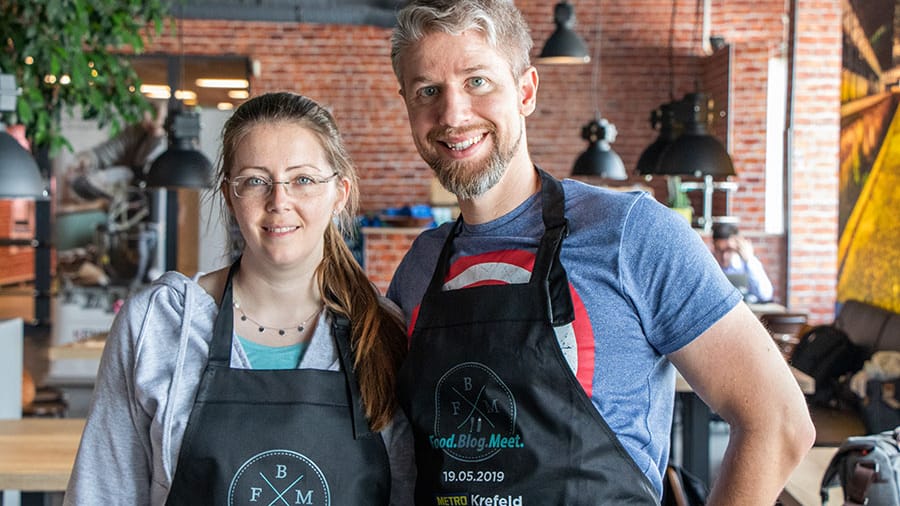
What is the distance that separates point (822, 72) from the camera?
7.70m

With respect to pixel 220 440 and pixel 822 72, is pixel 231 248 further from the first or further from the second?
pixel 822 72

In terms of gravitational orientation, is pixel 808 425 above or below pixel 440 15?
below

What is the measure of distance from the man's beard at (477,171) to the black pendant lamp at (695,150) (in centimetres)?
342

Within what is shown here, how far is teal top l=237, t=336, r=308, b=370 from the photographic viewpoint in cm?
165

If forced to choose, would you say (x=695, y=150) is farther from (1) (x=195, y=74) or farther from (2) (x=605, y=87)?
(1) (x=195, y=74)

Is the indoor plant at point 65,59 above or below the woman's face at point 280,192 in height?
above

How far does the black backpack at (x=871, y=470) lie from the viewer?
6.57ft

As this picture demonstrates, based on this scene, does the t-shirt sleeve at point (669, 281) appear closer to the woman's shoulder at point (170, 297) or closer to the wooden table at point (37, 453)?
the woman's shoulder at point (170, 297)

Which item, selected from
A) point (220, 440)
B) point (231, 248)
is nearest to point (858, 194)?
point (231, 248)

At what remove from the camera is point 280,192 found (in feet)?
5.32

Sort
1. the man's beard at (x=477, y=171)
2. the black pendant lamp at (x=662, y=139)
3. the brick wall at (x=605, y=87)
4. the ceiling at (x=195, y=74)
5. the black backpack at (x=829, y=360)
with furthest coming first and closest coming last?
the ceiling at (x=195, y=74) → the brick wall at (x=605, y=87) → the black backpack at (x=829, y=360) → the black pendant lamp at (x=662, y=139) → the man's beard at (x=477, y=171)

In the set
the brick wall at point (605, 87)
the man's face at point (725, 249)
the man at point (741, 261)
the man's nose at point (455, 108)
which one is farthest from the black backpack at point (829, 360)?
the man's nose at point (455, 108)

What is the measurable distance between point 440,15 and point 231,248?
2.35 ft

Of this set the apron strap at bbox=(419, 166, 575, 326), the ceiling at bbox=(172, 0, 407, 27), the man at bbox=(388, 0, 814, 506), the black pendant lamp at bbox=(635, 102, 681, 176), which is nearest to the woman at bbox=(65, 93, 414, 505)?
the man at bbox=(388, 0, 814, 506)
